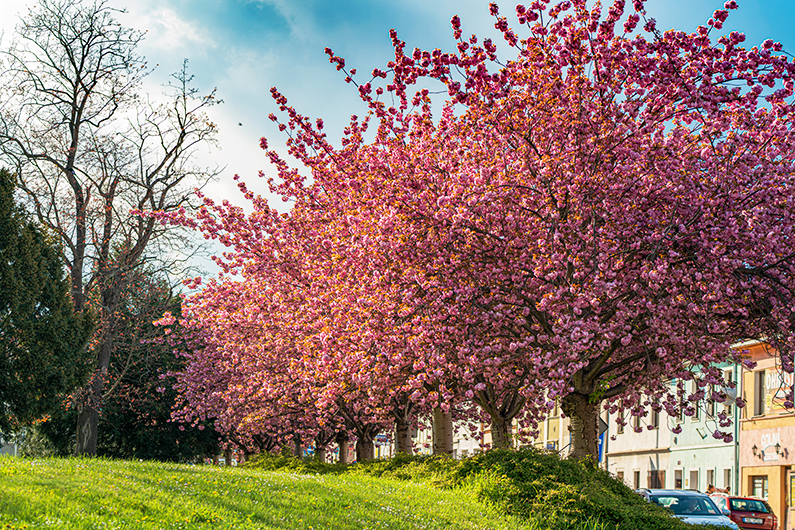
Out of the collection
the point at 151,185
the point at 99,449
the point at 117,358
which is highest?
the point at 151,185

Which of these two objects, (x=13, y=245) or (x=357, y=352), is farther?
(x=13, y=245)

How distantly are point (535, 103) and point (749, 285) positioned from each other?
4.67 meters

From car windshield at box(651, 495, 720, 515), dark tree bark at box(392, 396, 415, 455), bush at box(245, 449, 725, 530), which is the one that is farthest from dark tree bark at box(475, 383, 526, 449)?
dark tree bark at box(392, 396, 415, 455)

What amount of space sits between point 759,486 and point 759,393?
149 inches

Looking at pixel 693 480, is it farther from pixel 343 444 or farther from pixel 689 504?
pixel 689 504

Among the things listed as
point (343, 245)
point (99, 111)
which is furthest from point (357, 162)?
point (99, 111)

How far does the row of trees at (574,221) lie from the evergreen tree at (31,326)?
8815 mm

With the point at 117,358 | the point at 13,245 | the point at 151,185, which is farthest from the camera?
the point at 117,358

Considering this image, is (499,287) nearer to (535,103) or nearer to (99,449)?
(535,103)

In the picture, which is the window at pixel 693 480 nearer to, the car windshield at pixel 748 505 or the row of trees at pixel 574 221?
the car windshield at pixel 748 505

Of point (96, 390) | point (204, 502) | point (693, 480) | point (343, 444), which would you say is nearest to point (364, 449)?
point (343, 444)

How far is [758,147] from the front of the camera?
45.6ft

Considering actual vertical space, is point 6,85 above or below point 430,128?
above

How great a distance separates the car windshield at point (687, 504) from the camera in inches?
713
